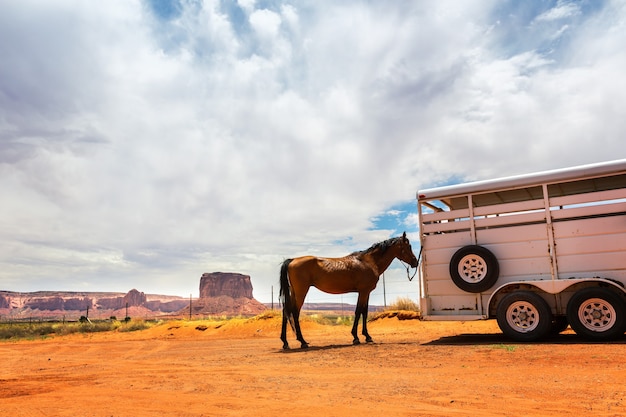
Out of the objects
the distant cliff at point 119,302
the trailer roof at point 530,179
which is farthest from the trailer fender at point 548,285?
the distant cliff at point 119,302

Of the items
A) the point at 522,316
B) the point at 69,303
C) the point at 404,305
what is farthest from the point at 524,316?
the point at 69,303

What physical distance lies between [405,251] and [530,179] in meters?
3.85

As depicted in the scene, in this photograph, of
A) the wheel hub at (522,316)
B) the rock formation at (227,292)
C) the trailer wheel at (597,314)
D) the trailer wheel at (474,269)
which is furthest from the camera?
the rock formation at (227,292)

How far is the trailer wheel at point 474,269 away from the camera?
35.1ft

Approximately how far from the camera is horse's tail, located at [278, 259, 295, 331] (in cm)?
1193

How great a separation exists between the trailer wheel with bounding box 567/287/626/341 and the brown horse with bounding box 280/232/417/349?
13.5 ft

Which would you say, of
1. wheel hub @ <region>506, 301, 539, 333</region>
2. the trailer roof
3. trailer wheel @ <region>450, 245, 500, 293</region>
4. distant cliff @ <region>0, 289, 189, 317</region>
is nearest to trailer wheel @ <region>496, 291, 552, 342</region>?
wheel hub @ <region>506, 301, 539, 333</region>

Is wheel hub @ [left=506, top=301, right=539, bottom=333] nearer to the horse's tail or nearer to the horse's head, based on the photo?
the horse's head

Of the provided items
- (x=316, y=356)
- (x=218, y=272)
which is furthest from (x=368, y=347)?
(x=218, y=272)

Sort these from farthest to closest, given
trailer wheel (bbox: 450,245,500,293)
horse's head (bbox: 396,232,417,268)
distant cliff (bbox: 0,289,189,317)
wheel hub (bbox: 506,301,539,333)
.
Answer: distant cliff (bbox: 0,289,189,317) < horse's head (bbox: 396,232,417,268) < trailer wheel (bbox: 450,245,500,293) < wheel hub (bbox: 506,301,539,333)

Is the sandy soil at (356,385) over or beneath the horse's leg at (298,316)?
beneath

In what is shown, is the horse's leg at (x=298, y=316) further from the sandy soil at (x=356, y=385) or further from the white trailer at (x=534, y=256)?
the white trailer at (x=534, y=256)

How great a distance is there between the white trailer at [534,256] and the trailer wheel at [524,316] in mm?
A: 22

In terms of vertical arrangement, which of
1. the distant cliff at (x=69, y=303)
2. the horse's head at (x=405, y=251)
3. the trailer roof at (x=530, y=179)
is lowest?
the distant cliff at (x=69, y=303)
